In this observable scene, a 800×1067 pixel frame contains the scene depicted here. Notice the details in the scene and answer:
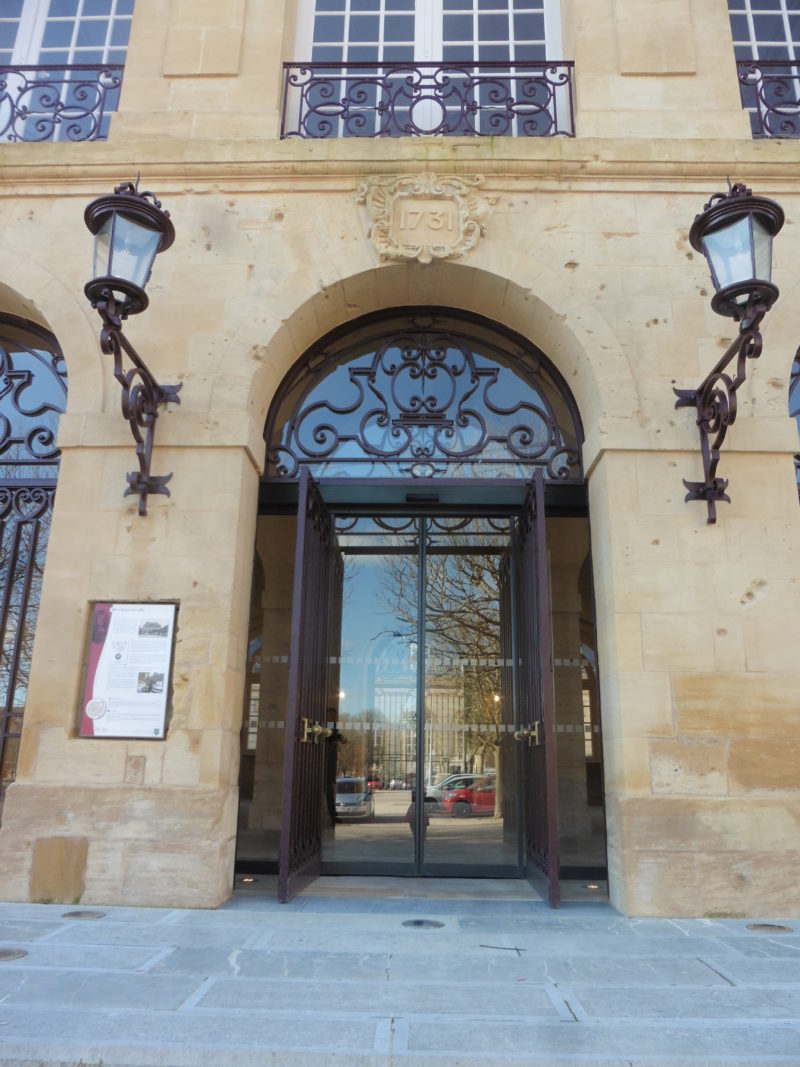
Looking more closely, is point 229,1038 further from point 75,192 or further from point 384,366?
Answer: point 75,192

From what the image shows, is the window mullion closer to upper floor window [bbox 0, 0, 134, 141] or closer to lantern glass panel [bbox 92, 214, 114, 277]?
upper floor window [bbox 0, 0, 134, 141]

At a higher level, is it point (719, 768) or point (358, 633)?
point (358, 633)

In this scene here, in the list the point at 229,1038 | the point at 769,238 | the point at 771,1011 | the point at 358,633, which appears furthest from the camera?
the point at 358,633

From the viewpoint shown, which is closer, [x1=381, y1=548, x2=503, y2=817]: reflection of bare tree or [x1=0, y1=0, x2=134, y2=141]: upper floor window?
[x1=381, y1=548, x2=503, y2=817]: reflection of bare tree

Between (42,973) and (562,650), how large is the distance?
4.82 metres

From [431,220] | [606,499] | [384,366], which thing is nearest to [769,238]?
[606,499]

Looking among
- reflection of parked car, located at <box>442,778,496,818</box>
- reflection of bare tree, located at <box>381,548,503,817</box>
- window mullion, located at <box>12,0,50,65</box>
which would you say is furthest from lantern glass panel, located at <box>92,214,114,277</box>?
reflection of parked car, located at <box>442,778,496,818</box>

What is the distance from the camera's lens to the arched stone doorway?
6.22 metres

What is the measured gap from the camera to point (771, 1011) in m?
3.13

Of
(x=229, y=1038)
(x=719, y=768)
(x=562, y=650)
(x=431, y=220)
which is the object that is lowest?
(x=229, y=1038)

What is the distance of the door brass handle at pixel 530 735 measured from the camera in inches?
223

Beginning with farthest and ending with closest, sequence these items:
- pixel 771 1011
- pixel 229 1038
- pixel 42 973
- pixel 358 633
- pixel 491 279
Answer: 1. pixel 358 633
2. pixel 491 279
3. pixel 42 973
4. pixel 771 1011
5. pixel 229 1038

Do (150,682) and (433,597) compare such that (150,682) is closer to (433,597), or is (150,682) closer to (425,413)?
(433,597)

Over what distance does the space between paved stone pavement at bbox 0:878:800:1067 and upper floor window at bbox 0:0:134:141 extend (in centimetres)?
643
